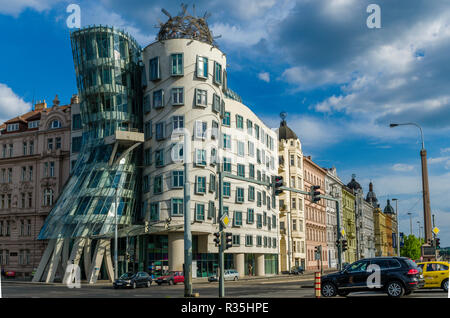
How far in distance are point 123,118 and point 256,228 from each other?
2257 centimetres

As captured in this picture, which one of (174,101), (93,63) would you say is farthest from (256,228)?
(93,63)

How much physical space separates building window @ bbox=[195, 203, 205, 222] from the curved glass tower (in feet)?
24.7

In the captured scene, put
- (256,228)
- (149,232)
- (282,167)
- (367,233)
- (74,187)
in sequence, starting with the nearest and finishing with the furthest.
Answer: (149,232)
(74,187)
(256,228)
(282,167)
(367,233)

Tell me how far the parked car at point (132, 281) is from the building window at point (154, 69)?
915 inches

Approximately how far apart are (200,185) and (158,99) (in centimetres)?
1066

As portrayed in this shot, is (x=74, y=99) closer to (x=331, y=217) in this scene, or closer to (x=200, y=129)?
(x=200, y=129)

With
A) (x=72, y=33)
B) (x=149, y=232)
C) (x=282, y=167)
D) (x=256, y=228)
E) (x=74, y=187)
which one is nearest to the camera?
(x=149, y=232)

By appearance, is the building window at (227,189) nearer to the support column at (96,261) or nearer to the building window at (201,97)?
the building window at (201,97)

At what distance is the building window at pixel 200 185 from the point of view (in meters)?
54.2

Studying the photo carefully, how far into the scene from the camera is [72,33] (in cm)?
5822

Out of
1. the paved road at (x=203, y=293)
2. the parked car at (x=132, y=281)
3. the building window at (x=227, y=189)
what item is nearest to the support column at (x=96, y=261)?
the parked car at (x=132, y=281)

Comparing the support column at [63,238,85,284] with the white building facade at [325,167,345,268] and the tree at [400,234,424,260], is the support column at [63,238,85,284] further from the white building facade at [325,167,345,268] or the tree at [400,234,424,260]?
the tree at [400,234,424,260]

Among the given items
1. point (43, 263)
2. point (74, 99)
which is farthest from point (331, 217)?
point (43, 263)

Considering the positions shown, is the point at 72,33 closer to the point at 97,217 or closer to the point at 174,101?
the point at 174,101
